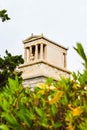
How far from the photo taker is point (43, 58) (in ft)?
130

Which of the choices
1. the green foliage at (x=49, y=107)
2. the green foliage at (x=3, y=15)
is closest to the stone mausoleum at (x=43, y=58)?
the green foliage at (x=3, y=15)

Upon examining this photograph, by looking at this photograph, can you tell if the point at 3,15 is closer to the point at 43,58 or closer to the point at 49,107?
the point at 49,107

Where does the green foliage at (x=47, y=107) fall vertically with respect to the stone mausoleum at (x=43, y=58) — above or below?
below

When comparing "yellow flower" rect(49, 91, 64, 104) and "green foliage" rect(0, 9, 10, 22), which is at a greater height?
"green foliage" rect(0, 9, 10, 22)

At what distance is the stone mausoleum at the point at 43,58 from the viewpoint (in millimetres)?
36800

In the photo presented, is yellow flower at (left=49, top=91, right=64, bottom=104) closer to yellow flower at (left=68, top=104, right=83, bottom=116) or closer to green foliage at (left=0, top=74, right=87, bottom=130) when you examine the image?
green foliage at (left=0, top=74, right=87, bottom=130)

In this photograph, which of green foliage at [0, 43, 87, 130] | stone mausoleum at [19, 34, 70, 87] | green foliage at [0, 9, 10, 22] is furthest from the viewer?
stone mausoleum at [19, 34, 70, 87]

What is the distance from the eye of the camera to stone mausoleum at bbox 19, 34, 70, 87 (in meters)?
36.8

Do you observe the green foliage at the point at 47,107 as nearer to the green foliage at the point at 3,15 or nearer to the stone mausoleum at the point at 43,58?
the green foliage at the point at 3,15

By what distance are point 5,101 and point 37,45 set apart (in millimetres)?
35946

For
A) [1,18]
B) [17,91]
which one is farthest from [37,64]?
[17,91]

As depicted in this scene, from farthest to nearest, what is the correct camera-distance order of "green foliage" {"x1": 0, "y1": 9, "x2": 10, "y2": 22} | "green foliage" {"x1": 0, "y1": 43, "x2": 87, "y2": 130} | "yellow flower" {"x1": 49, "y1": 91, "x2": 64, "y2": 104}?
"green foliage" {"x1": 0, "y1": 9, "x2": 10, "y2": 22} < "yellow flower" {"x1": 49, "y1": 91, "x2": 64, "y2": 104} < "green foliage" {"x1": 0, "y1": 43, "x2": 87, "y2": 130}

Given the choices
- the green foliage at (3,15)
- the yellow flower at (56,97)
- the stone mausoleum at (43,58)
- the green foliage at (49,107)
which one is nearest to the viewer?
the green foliage at (49,107)

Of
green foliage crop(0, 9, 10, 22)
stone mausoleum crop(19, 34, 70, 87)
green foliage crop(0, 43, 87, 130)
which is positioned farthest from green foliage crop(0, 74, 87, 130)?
stone mausoleum crop(19, 34, 70, 87)
